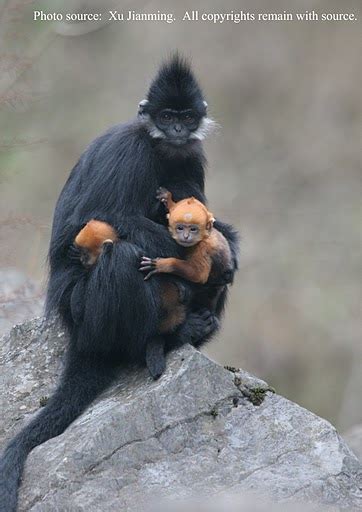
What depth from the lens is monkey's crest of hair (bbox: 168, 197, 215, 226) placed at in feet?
20.8

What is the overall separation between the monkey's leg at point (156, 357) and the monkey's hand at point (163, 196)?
0.73 meters

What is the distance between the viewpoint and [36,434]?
20.6ft

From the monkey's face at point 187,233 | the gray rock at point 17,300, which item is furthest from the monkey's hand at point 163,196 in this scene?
the gray rock at point 17,300

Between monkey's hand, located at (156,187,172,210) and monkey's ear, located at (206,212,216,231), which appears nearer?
monkey's ear, located at (206,212,216,231)

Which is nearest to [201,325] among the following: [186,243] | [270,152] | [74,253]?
[186,243]

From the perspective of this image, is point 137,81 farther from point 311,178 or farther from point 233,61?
point 311,178

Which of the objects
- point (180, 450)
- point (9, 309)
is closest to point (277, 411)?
point (180, 450)

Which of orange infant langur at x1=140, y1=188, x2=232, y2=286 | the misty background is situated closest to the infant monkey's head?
orange infant langur at x1=140, y1=188, x2=232, y2=286

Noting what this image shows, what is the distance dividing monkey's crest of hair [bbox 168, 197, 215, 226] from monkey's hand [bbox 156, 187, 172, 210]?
110 millimetres

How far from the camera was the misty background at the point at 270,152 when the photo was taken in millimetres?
17297

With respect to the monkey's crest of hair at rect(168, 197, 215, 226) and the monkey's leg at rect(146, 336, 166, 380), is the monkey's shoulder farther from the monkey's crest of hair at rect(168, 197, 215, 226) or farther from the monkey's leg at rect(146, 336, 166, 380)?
the monkey's leg at rect(146, 336, 166, 380)

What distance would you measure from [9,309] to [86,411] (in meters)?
2.96

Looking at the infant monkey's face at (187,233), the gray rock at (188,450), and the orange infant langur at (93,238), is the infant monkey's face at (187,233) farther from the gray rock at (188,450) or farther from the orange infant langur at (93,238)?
the gray rock at (188,450)

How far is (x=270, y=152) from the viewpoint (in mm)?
19266
